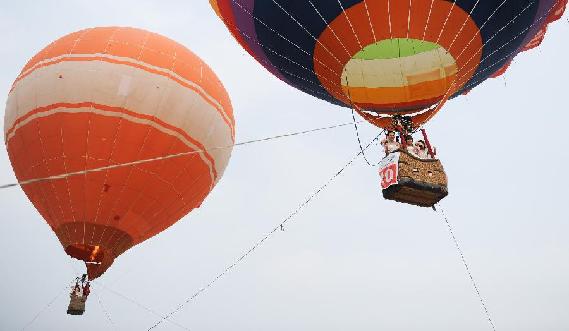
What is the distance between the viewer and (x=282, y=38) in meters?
7.83

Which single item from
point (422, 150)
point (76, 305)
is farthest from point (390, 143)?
point (76, 305)

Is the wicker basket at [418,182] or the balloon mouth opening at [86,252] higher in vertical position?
the balloon mouth opening at [86,252]

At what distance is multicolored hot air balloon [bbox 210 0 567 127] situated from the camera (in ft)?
23.0

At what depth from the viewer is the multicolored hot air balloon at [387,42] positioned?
23.0 feet

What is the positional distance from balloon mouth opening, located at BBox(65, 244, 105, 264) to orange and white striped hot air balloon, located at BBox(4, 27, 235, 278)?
2 cm

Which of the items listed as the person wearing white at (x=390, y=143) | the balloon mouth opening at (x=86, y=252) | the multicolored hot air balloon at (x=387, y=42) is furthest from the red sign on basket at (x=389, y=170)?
the balloon mouth opening at (x=86, y=252)

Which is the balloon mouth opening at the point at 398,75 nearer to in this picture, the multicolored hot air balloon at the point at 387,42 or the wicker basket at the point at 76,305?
the multicolored hot air balloon at the point at 387,42

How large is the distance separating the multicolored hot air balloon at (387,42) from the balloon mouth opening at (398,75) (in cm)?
2

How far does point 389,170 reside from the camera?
20.8 ft

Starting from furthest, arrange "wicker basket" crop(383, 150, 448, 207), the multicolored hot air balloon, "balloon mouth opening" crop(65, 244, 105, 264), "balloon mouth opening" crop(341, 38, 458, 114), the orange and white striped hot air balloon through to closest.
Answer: "balloon mouth opening" crop(65, 244, 105, 264), the orange and white striped hot air balloon, "balloon mouth opening" crop(341, 38, 458, 114), the multicolored hot air balloon, "wicker basket" crop(383, 150, 448, 207)

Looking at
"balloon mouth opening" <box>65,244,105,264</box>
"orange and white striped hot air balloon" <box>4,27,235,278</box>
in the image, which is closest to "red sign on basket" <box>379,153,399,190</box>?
"orange and white striped hot air balloon" <box>4,27,235,278</box>

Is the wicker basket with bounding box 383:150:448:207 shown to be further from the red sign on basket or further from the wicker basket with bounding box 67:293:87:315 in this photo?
the wicker basket with bounding box 67:293:87:315

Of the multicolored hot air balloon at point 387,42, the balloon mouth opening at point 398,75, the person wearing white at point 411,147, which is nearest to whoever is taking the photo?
the person wearing white at point 411,147

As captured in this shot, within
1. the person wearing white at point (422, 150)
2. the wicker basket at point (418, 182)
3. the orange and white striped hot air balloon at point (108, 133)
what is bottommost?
the wicker basket at point (418, 182)
